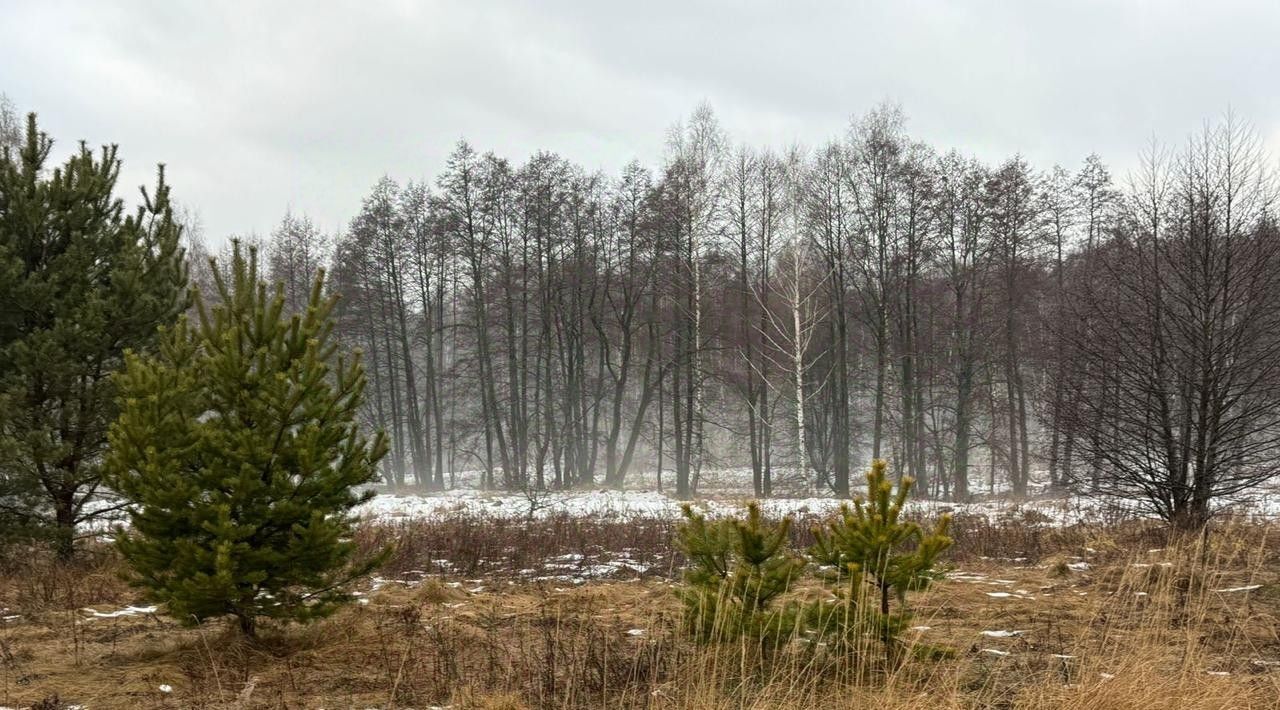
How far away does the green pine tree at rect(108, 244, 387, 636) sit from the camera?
16.0 ft

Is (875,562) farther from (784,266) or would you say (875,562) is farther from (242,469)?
(784,266)

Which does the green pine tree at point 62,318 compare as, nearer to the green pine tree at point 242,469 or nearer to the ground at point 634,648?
the ground at point 634,648

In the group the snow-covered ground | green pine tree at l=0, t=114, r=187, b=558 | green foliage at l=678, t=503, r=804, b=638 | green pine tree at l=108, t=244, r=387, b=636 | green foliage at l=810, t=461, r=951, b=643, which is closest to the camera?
green foliage at l=810, t=461, r=951, b=643

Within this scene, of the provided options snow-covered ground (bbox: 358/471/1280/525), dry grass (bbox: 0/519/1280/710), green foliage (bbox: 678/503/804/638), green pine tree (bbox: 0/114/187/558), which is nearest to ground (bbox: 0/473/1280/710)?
dry grass (bbox: 0/519/1280/710)

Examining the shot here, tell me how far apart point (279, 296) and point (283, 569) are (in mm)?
1777

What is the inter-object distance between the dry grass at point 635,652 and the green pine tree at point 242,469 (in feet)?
1.66

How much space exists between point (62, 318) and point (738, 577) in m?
7.92

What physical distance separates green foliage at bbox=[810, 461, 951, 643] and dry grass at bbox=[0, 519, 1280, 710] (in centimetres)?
20

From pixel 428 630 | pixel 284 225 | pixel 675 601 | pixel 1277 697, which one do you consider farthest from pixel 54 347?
pixel 284 225

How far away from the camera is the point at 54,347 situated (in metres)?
8.18

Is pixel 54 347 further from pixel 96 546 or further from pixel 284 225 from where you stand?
pixel 284 225

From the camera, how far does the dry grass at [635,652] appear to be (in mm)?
4145

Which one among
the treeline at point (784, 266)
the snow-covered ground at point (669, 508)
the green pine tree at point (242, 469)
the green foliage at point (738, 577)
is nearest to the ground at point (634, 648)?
the green foliage at point (738, 577)

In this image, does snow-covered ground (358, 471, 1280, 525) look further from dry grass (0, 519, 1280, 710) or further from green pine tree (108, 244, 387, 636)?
green pine tree (108, 244, 387, 636)
